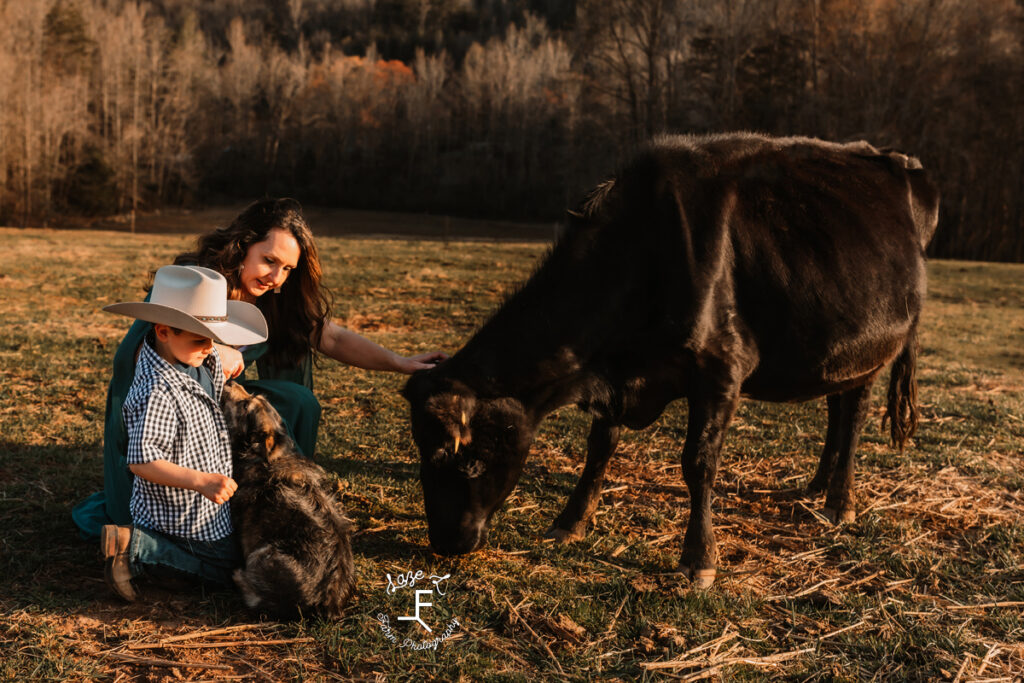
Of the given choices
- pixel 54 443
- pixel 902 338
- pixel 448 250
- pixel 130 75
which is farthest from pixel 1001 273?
pixel 130 75

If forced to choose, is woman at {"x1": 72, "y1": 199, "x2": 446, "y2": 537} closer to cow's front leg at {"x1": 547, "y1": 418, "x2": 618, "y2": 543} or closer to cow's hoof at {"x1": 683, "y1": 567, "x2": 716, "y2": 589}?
cow's front leg at {"x1": 547, "y1": 418, "x2": 618, "y2": 543}

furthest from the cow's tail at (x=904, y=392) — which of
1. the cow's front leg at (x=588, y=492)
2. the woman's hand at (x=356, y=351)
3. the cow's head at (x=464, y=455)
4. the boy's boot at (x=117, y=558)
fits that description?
the boy's boot at (x=117, y=558)

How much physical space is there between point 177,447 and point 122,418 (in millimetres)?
583

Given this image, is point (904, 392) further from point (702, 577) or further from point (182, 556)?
point (182, 556)

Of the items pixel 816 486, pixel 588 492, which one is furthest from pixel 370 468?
pixel 816 486

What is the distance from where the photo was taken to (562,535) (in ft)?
15.9

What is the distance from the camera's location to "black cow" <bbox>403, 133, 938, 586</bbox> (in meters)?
4.22

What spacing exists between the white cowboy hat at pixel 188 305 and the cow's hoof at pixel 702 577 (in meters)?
2.71

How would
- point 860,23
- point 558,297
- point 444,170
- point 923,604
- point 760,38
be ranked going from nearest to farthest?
point 923,604, point 558,297, point 860,23, point 760,38, point 444,170

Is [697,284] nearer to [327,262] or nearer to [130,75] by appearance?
[327,262]

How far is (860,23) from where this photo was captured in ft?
129

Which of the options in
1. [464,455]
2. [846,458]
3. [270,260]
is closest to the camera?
[464,455]

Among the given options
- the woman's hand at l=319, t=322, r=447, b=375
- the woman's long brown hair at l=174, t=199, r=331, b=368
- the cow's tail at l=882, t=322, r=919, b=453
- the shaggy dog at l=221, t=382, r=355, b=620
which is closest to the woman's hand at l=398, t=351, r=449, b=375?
the woman's hand at l=319, t=322, r=447, b=375

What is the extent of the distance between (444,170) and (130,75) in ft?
91.1
